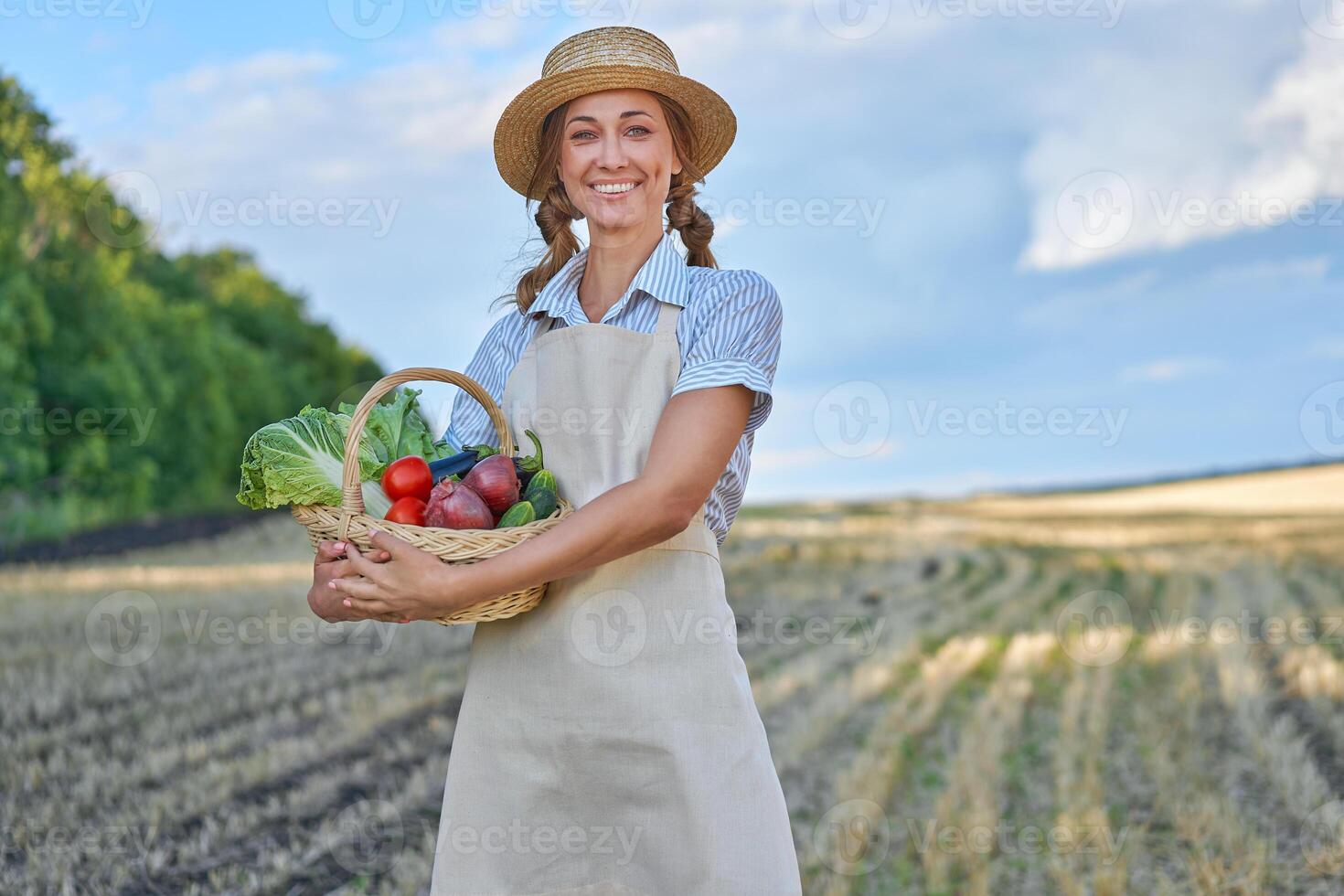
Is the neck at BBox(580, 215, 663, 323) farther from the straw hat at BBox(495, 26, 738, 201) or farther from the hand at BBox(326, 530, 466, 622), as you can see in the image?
the hand at BBox(326, 530, 466, 622)

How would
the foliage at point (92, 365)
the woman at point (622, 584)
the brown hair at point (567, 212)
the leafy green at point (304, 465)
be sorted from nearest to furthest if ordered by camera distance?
the woman at point (622, 584) → the leafy green at point (304, 465) → the brown hair at point (567, 212) → the foliage at point (92, 365)

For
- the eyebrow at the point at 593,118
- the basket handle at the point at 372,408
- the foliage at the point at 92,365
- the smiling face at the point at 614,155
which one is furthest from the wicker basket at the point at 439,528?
the foliage at the point at 92,365

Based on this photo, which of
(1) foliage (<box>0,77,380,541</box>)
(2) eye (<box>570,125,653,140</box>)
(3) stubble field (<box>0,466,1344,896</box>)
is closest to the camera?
(2) eye (<box>570,125,653,140</box>)

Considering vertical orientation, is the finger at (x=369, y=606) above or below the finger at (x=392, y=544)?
below

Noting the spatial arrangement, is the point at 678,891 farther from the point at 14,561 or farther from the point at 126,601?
the point at 14,561

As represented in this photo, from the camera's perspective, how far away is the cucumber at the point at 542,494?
7.87 ft

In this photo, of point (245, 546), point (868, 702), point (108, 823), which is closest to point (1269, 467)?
point (245, 546)

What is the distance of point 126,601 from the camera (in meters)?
12.2

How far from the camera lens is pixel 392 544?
88.0 inches

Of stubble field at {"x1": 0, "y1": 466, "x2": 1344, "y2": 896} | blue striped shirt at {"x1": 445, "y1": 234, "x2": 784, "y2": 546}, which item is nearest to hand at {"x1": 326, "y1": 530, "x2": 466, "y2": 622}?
blue striped shirt at {"x1": 445, "y1": 234, "x2": 784, "y2": 546}

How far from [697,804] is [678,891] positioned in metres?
0.19

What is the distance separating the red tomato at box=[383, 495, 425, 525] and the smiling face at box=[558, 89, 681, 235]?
753 mm

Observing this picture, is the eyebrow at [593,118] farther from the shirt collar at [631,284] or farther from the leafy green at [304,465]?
the leafy green at [304,465]

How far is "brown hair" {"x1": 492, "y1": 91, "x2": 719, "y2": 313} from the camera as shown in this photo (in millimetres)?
2818
